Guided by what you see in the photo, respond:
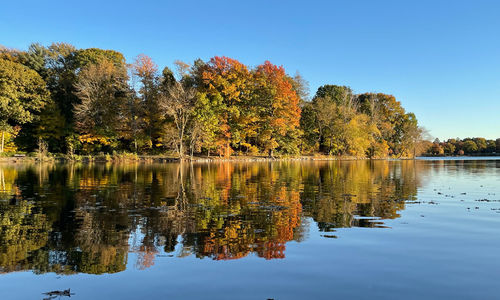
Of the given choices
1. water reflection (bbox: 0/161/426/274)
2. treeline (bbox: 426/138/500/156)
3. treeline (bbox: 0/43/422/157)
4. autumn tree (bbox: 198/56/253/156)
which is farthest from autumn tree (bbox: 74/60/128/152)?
treeline (bbox: 426/138/500/156)

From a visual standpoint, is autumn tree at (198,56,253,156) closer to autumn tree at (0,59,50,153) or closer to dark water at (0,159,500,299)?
autumn tree at (0,59,50,153)

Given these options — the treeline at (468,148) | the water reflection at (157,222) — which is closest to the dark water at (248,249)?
the water reflection at (157,222)

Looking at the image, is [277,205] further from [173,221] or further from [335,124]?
[335,124]

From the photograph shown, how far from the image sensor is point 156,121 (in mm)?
57812

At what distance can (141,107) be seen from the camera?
57.1m

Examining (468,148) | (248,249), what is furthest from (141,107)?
(468,148)

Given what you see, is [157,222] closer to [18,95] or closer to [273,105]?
[273,105]

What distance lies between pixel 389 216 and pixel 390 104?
92.9 metres

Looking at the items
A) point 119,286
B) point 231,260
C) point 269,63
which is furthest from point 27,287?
point 269,63

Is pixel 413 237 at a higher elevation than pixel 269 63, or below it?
below

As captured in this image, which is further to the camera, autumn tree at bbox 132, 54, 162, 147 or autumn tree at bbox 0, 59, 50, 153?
autumn tree at bbox 132, 54, 162, 147

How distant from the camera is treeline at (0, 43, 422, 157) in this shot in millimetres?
53031

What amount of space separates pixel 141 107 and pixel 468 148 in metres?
129

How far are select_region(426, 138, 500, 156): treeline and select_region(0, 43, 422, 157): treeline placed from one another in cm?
9151
